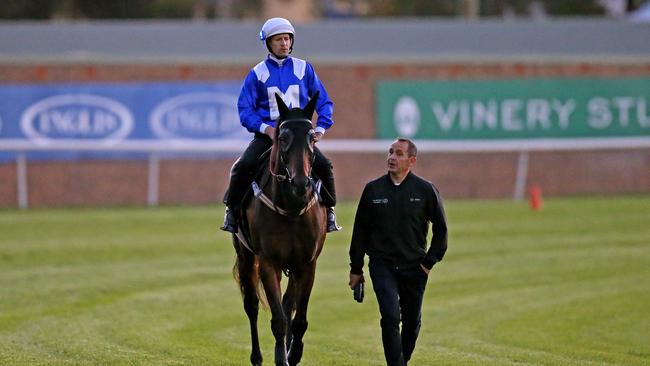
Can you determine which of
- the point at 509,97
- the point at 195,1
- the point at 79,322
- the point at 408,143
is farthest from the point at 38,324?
the point at 195,1

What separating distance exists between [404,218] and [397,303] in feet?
2.05

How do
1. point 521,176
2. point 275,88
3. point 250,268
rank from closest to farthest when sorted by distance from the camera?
1. point 275,88
2. point 250,268
3. point 521,176

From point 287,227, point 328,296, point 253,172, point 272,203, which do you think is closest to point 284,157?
point 272,203

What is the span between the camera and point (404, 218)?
927cm

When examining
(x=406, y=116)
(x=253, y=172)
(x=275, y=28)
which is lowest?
(x=406, y=116)

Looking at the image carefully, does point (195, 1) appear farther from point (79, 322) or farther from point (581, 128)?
point (79, 322)

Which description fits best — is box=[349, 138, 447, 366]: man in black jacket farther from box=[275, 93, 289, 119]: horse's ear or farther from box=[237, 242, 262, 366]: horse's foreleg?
box=[237, 242, 262, 366]: horse's foreleg

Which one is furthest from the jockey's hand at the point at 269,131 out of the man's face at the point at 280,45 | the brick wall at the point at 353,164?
the brick wall at the point at 353,164

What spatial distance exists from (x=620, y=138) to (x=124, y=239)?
45.6 feet

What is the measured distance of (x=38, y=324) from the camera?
12.5 m

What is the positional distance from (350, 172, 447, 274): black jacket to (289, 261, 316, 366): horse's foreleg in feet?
2.04

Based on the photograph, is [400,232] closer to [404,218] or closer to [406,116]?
[404,218]

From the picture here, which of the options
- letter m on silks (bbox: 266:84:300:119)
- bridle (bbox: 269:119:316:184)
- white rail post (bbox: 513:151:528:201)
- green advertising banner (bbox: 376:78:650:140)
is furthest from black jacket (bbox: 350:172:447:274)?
green advertising banner (bbox: 376:78:650:140)

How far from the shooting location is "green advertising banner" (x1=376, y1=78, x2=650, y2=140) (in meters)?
29.6
